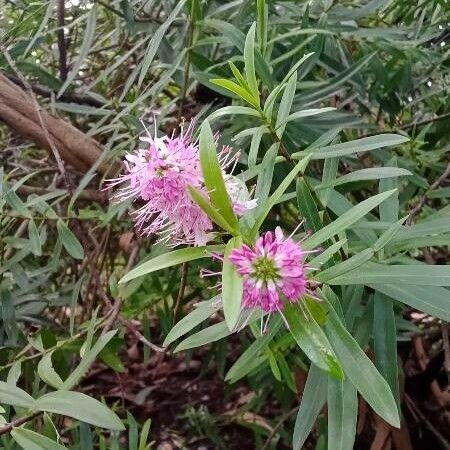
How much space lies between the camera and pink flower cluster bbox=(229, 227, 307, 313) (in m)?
0.45

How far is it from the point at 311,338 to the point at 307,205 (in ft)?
0.50

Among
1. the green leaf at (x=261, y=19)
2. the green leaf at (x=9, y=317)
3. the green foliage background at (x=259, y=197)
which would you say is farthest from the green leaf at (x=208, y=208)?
the green leaf at (x=9, y=317)

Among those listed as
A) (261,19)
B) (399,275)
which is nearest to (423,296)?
(399,275)

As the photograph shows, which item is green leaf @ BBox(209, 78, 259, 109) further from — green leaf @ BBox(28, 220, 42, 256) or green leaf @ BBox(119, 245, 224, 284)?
green leaf @ BBox(28, 220, 42, 256)

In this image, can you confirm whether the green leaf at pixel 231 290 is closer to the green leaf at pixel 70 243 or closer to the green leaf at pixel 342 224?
the green leaf at pixel 342 224

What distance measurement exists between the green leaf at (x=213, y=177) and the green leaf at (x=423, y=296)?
0.53 ft

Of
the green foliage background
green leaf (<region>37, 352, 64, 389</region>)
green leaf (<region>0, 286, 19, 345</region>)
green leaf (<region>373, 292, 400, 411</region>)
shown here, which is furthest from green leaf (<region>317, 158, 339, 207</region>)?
green leaf (<region>0, 286, 19, 345</region>)

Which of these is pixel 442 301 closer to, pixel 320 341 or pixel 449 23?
pixel 320 341

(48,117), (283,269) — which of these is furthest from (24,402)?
(48,117)

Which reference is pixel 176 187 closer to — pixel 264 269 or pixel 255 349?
pixel 264 269

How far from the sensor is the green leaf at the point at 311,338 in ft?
1.46

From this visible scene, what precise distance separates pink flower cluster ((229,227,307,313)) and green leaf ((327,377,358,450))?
11 cm

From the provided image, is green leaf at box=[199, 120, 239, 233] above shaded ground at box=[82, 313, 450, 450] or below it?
above

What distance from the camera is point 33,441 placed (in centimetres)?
59
